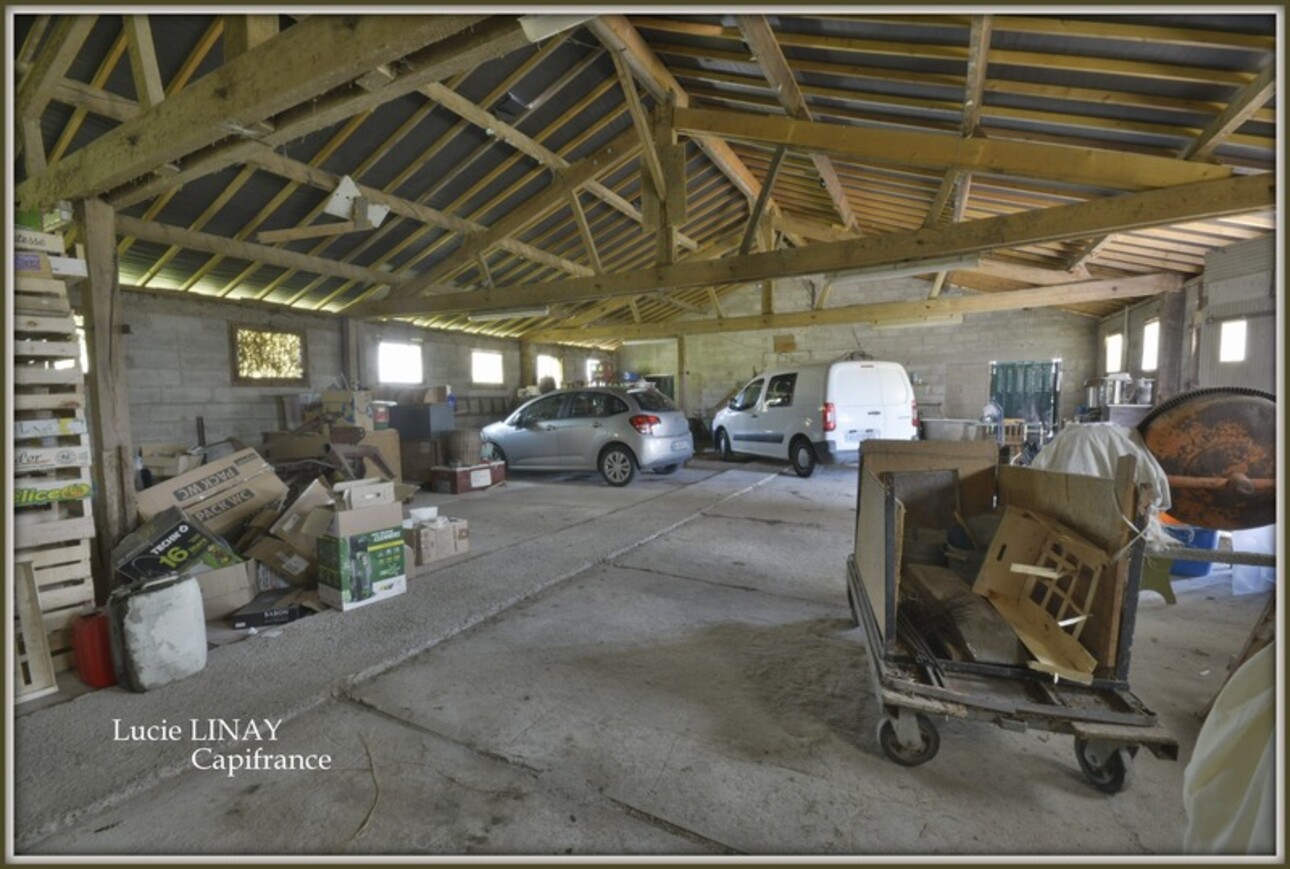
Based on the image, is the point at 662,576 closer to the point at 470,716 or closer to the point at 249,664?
the point at 470,716

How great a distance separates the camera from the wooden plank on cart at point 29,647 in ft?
7.09

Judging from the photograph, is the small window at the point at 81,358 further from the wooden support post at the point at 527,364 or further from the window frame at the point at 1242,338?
the window frame at the point at 1242,338

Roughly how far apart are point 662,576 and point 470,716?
6.13 feet

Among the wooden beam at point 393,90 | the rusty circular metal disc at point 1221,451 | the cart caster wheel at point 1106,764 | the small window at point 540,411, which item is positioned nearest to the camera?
the cart caster wheel at point 1106,764

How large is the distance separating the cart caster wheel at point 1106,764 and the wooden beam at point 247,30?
4198mm

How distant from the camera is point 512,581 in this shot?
354 cm

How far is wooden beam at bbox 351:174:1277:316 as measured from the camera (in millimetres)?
3660

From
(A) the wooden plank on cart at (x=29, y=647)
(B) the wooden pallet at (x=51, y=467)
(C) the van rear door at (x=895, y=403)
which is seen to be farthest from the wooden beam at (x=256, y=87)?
(C) the van rear door at (x=895, y=403)

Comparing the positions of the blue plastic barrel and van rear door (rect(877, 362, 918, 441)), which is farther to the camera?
van rear door (rect(877, 362, 918, 441))

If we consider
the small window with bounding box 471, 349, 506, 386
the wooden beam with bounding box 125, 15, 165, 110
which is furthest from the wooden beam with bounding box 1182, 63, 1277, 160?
the small window with bounding box 471, 349, 506, 386

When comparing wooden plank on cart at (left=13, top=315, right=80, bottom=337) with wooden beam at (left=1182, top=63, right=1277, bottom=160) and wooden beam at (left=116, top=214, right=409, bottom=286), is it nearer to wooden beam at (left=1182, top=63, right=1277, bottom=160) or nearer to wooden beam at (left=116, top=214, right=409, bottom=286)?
wooden beam at (left=116, top=214, right=409, bottom=286)

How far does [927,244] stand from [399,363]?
30.3 ft

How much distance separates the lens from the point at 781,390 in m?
8.52

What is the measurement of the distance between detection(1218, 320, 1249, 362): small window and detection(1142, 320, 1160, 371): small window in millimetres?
1917
